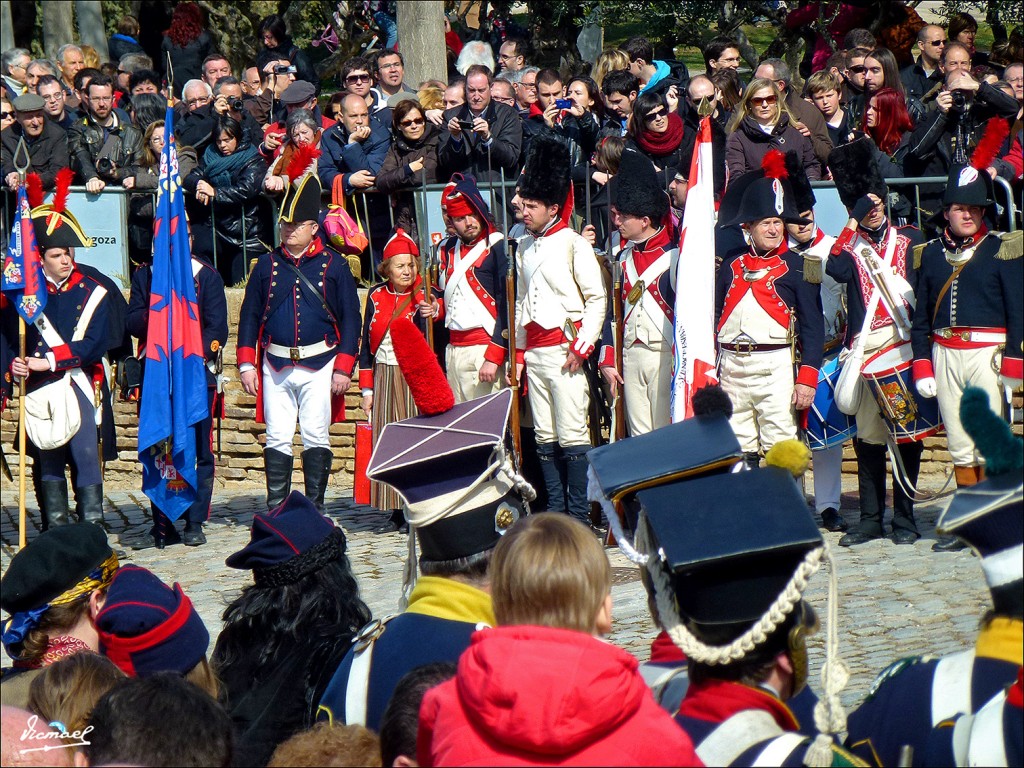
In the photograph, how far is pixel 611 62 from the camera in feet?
32.9

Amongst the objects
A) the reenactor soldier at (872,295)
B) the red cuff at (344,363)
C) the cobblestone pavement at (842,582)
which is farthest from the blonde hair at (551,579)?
the red cuff at (344,363)

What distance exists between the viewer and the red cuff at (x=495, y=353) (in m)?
8.44

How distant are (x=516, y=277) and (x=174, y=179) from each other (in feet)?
7.71

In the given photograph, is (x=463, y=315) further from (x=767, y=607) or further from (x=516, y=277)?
(x=767, y=607)

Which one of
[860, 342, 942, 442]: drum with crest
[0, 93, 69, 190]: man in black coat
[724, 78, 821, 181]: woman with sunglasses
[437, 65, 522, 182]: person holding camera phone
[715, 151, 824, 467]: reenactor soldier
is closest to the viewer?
[860, 342, 942, 442]: drum with crest

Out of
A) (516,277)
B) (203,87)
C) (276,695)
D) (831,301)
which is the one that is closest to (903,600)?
(831,301)

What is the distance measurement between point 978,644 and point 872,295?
507 cm

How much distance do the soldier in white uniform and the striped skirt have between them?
0.79 metres

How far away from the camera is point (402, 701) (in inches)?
116

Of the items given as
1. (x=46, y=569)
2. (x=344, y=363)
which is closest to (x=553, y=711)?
(x=46, y=569)

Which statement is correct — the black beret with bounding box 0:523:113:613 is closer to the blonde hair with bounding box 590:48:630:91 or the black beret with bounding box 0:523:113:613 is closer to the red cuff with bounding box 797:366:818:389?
the red cuff with bounding box 797:366:818:389

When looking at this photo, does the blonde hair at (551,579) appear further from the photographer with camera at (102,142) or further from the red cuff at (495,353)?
the photographer with camera at (102,142)

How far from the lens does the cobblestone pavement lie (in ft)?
19.8

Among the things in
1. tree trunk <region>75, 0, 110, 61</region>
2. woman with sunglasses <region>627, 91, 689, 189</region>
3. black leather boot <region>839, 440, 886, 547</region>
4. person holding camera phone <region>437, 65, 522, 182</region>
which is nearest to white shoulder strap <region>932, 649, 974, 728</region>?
black leather boot <region>839, 440, 886, 547</region>
